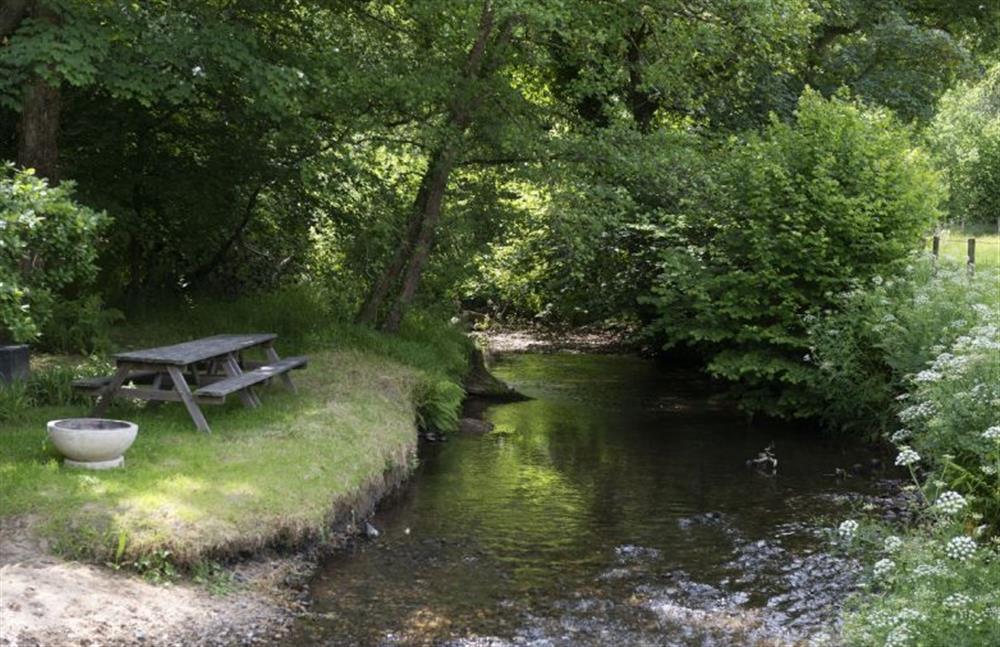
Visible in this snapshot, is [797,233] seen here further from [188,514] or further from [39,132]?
[188,514]

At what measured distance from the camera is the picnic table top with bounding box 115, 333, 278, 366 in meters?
9.45

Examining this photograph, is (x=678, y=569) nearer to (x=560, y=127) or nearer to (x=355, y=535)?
(x=355, y=535)

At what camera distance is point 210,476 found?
8.76m

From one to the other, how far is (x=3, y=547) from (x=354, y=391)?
5.52 m

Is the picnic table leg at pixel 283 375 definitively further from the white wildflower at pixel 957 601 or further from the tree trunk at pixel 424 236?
the white wildflower at pixel 957 601

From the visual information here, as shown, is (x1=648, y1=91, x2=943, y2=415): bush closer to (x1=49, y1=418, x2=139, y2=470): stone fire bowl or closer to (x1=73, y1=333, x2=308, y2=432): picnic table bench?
(x1=73, y1=333, x2=308, y2=432): picnic table bench

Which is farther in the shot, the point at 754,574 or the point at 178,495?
the point at 754,574

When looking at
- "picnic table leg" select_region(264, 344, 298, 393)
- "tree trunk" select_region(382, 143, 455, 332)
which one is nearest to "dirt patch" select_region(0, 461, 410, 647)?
"picnic table leg" select_region(264, 344, 298, 393)

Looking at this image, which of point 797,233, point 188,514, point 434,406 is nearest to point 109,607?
point 188,514

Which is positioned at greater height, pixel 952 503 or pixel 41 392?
pixel 952 503

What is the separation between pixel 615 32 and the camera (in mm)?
14820

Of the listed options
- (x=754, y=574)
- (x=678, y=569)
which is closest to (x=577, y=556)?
(x=678, y=569)

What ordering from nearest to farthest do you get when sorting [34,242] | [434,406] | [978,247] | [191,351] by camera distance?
[34,242] → [191,351] → [434,406] → [978,247]

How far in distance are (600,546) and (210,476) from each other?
10.8 feet
